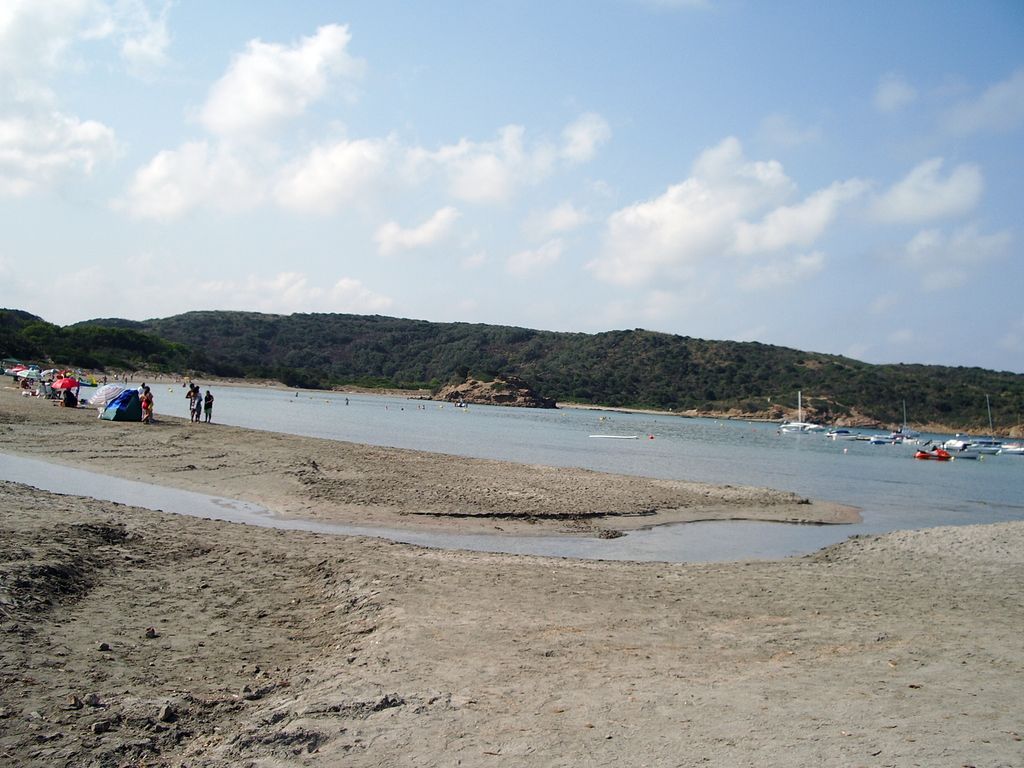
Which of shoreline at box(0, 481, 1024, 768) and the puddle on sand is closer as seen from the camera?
shoreline at box(0, 481, 1024, 768)

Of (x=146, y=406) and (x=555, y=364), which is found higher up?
(x=555, y=364)

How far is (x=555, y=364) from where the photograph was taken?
503ft

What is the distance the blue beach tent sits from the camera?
29.3 m

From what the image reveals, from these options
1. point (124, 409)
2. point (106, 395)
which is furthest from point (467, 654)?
point (106, 395)

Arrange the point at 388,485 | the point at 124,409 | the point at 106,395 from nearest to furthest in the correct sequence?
the point at 388,485
the point at 124,409
the point at 106,395

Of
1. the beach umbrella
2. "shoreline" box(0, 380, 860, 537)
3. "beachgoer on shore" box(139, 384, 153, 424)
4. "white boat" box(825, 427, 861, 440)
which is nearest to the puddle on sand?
"shoreline" box(0, 380, 860, 537)

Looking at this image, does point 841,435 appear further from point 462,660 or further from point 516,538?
point 462,660

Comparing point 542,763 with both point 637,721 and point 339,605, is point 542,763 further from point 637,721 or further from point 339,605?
point 339,605

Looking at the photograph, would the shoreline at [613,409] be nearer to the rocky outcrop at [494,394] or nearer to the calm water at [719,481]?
the rocky outcrop at [494,394]

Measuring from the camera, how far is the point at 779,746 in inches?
185

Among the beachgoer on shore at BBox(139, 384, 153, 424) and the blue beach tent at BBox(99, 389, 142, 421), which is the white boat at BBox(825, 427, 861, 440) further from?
the beachgoer on shore at BBox(139, 384, 153, 424)

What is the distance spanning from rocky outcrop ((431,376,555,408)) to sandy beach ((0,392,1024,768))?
110 metres

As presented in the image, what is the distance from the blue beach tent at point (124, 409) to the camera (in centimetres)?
2930

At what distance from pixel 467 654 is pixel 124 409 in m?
26.9
